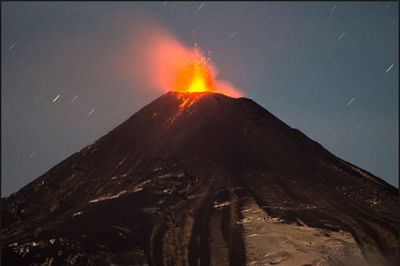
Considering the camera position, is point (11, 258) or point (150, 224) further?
point (150, 224)

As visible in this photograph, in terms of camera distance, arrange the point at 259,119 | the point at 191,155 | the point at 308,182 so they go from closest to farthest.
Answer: the point at 308,182
the point at 191,155
the point at 259,119

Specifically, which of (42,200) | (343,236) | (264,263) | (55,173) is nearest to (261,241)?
(264,263)

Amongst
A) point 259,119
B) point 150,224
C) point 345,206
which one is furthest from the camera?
point 259,119

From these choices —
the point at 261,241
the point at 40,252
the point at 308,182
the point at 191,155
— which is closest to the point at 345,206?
the point at 308,182

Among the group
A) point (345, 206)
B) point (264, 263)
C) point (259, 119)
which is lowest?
point (264, 263)

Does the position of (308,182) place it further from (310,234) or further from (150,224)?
(150,224)

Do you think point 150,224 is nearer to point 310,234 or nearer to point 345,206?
point 310,234

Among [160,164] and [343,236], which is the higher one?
[160,164]
